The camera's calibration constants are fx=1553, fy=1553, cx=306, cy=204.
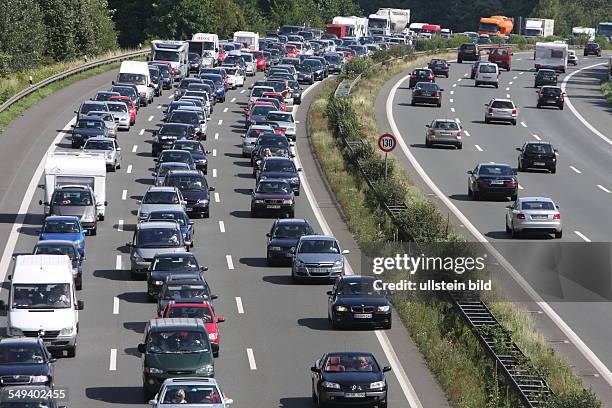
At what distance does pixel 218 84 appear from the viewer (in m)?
97.8

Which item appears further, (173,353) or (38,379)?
(173,353)

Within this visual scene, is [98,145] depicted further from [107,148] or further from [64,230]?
[64,230]

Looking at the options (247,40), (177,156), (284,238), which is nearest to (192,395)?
(284,238)

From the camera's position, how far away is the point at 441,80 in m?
116

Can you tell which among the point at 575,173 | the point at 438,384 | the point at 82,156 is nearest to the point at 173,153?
the point at 82,156

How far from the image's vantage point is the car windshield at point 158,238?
46.2 m

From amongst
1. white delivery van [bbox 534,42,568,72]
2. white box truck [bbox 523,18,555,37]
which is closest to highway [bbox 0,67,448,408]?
white delivery van [bbox 534,42,568,72]

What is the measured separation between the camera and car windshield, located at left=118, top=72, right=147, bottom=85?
92.0m

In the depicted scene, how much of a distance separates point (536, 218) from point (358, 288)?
46.0ft

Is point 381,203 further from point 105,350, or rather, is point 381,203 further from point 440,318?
point 105,350

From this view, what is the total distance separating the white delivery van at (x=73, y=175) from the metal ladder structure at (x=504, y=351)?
63.9ft

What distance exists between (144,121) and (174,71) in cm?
2179

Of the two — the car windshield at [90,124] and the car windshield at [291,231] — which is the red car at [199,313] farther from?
the car windshield at [90,124]

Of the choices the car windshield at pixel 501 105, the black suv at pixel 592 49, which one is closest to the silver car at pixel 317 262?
the car windshield at pixel 501 105
